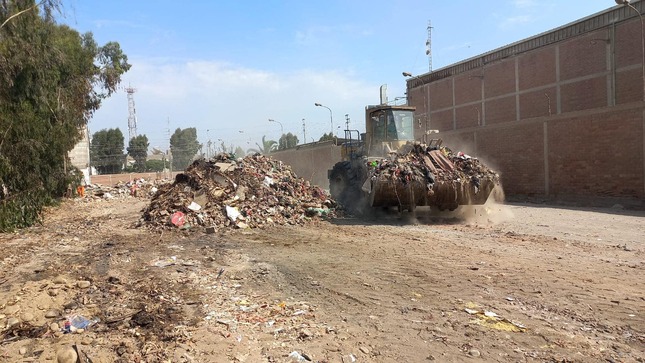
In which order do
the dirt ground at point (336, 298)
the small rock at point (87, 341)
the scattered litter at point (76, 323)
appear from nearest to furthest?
the dirt ground at point (336, 298)
the small rock at point (87, 341)
the scattered litter at point (76, 323)

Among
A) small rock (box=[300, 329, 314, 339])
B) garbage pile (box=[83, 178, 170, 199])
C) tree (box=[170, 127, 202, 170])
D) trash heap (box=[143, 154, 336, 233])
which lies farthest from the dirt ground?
tree (box=[170, 127, 202, 170])

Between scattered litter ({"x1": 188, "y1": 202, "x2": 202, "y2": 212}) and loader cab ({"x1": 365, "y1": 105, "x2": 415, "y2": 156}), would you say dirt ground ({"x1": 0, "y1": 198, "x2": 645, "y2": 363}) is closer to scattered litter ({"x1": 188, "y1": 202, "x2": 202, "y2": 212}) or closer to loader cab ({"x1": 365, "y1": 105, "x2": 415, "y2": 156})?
scattered litter ({"x1": 188, "y1": 202, "x2": 202, "y2": 212})

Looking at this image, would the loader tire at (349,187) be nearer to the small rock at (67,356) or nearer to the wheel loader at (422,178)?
the wheel loader at (422,178)

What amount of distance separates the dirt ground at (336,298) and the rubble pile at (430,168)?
154 centimetres

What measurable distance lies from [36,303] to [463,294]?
4.72 m

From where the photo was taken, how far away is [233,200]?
38.3 ft

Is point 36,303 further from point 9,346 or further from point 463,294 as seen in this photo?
point 463,294

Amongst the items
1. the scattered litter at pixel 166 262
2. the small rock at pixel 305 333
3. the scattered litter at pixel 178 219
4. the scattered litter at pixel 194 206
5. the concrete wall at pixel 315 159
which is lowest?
the small rock at pixel 305 333

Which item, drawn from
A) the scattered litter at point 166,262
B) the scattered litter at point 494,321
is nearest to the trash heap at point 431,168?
the scattered litter at point 166,262

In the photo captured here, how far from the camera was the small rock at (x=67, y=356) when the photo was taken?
3413mm

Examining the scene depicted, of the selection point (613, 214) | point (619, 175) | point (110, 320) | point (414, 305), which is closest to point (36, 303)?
point (110, 320)

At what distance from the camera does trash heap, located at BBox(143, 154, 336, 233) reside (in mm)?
10930

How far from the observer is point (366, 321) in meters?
4.25

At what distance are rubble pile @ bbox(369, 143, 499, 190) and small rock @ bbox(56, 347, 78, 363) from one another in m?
7.58
